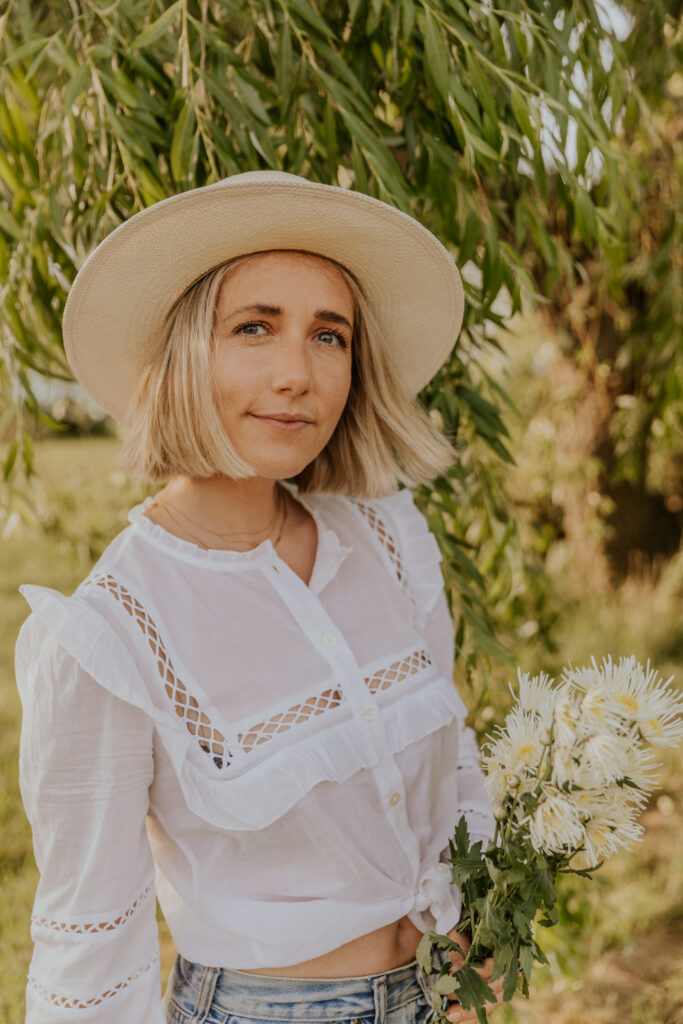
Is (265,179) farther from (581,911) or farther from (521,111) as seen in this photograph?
(581,911)

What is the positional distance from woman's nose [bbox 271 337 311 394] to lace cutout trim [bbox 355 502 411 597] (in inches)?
17.5

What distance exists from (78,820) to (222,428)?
1.99 feet

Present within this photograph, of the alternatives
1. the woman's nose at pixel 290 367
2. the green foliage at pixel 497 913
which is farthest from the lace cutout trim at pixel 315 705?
the woman's nose at pixel 290 367

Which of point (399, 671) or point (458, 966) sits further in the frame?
point (399, 671)

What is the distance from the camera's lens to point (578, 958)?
3.14 metres

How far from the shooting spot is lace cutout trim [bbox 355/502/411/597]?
177 centimetres

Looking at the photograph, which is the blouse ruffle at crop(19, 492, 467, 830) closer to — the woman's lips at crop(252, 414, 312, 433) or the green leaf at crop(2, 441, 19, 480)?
the woman's lips at crop(252, 414, 312, 433)

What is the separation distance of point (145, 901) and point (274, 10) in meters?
1.61

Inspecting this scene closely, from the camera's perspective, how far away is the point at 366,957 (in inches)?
57.9

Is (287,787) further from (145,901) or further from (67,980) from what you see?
(67,980)

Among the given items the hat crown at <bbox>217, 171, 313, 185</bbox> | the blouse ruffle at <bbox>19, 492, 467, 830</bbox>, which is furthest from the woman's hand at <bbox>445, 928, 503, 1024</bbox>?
the hat crown at <bbox>217, 171, 313, 185</bbox>

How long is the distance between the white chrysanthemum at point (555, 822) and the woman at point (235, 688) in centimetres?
38

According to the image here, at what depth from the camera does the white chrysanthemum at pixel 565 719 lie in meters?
1.05

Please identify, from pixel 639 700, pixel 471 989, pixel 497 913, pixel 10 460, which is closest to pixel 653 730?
pixel 639 700
